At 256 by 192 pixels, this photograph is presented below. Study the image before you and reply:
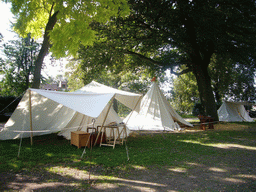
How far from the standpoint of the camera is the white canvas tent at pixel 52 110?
16.6 feet

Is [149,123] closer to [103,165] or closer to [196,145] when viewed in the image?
[196,145]

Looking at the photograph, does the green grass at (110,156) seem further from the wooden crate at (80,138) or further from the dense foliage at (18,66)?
the dense foliage at (18,66)

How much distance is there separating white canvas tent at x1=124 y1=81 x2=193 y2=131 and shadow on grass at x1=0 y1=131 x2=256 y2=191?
349 centimetres

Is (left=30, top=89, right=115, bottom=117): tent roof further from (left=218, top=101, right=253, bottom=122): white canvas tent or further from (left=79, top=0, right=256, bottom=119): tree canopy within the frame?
(left=218, top=101, right=253, bottom=122): white canvas tent

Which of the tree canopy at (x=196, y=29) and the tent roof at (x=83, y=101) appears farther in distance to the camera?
the tree canopy at (x=196, y=29)

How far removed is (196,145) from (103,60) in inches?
269

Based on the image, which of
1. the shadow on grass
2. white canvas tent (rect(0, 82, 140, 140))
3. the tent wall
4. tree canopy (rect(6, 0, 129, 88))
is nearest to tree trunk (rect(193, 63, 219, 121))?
the shadow on grass

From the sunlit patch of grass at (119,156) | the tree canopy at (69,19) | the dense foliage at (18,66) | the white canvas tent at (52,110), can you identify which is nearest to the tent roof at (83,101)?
the white canvas tent at (52,110)

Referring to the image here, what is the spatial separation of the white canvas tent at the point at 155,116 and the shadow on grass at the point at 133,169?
3.49 meters

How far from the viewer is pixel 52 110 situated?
7.45 meters

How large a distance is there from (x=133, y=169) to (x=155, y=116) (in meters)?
5.86

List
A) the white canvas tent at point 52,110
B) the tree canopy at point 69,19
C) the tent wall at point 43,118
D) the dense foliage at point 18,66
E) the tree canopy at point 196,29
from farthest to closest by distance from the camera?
the dense foliage at point 18,66 → the tree canopy at point 196,29 → the tent wall at point 43,118 → the tree canopy at point 69,19 → the white canvas tent at point 52,110

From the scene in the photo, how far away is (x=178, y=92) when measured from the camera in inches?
920

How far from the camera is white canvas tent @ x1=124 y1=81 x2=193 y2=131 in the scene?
9289 mm
